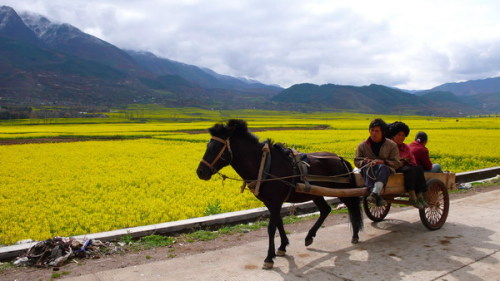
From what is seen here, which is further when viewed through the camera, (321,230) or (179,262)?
(321,230)

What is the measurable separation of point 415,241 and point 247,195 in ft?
18.1

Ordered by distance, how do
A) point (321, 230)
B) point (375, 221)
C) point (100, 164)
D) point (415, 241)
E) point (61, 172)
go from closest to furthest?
point (415, 241)
point (321, 230)
point (375, 221)
point (61, 172)
point (100, 164)

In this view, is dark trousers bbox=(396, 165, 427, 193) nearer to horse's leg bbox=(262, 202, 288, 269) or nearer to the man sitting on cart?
the man sitting on cart

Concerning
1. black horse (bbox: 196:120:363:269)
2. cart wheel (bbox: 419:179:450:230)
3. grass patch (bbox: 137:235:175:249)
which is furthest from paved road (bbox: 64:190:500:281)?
grass patch (bbox: 137:235:175:249)

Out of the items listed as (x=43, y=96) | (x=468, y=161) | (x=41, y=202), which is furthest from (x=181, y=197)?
(x=43, y=96)

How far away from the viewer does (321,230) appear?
7113mm

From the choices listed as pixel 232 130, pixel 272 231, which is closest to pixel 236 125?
pixel 232 130

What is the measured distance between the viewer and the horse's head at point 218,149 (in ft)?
17.5

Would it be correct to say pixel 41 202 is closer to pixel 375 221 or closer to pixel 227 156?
pixel 227 156

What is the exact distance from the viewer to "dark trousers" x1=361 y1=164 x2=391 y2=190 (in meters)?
6.06

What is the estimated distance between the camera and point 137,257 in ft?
18.9

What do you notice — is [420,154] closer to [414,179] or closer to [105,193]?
[414,179]

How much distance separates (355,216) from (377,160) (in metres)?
1.06

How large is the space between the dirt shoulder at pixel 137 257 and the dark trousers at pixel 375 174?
5.45 feet
